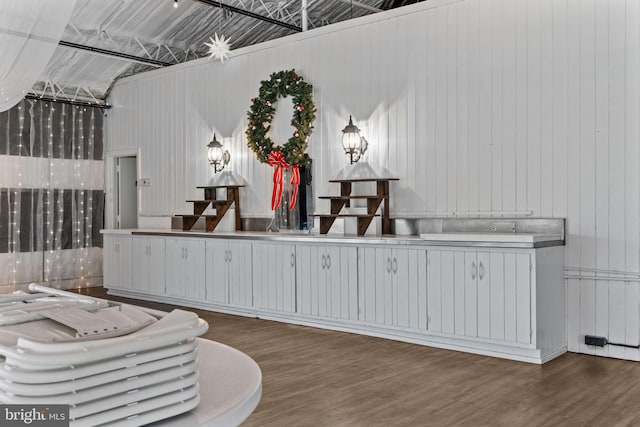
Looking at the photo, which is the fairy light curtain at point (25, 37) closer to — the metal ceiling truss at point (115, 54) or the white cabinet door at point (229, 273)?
the white cabinet door at point (229, 273)

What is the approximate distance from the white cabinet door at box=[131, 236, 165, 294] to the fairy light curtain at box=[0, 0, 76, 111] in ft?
20.4

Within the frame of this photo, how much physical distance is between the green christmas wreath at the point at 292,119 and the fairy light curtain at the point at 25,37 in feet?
17.1

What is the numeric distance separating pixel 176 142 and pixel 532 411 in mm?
6841

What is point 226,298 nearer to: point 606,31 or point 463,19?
point 463,19

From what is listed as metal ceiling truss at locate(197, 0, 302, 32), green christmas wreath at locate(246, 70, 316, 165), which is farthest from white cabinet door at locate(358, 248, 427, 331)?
metal ceiling truss at locate(197, 0, 302, 32)

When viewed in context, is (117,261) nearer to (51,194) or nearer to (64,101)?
(51,194)

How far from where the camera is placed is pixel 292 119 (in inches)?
292

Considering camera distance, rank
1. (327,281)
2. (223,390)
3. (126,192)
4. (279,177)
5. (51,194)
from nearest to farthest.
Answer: (223,390), (327,281), (279,177), (51,194), (126,192)

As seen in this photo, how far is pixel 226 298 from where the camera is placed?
7.31m

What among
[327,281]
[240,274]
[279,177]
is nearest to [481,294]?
[327,281]

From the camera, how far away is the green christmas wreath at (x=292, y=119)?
23.9ft

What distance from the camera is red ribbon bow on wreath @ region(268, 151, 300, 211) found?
24.4 ft

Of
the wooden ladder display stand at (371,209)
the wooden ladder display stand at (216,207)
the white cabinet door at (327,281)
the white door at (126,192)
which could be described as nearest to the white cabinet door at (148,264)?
the wooden ladder display stand at (216,207)

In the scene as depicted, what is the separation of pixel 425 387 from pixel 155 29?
677 centimetres
